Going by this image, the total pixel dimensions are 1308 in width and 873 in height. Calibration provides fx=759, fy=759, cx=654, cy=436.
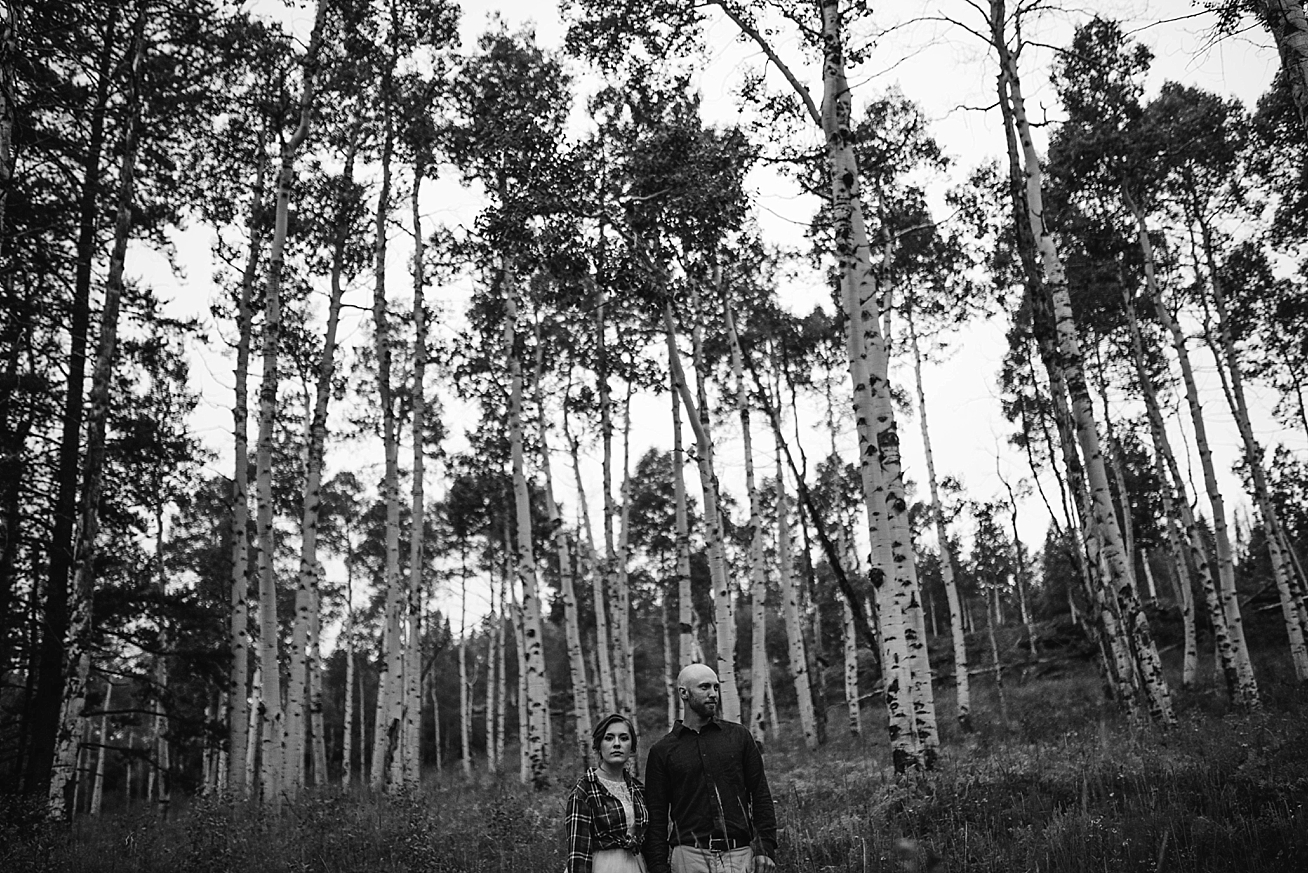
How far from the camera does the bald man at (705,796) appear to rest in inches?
159

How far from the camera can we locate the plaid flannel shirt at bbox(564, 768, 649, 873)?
396 centimetres

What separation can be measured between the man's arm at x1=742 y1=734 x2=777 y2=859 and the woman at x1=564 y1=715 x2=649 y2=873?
0.60 m

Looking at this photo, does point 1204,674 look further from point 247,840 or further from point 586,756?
point 247,840

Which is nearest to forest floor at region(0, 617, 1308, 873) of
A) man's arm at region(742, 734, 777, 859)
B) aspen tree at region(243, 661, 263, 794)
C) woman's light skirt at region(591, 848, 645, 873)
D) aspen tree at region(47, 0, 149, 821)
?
man's arm at region(742, 734, 777, 859)

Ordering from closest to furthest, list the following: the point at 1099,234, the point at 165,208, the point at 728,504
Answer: the point at 165,208 → the point at 1099,234 → the point at 728,504

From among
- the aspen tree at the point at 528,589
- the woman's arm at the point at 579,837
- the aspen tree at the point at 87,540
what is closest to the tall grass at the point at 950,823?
the aspen tree at the point at 87,540

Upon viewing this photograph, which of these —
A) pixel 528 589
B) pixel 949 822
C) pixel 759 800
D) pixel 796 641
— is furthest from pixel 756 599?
pixel 759 800

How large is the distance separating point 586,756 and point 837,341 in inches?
566

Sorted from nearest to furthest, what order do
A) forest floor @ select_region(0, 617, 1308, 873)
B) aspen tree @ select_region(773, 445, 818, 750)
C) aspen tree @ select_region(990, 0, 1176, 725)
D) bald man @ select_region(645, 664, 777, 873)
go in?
bald man @ select_region(645, 664, 777, 873) < forest floor @ select_region(0, 617, 1308, 873) < aspen tree @ select_region(990, 0, 1176, 725) < aspen tree @ select_region(773, 445, 818, 750)

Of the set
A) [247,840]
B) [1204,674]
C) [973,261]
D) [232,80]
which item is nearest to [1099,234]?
[973,261]

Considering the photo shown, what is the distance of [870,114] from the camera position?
63.6ft

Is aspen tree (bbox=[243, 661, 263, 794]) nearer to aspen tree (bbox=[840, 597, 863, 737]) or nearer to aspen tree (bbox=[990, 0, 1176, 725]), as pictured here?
aspen tree (bbox=[840, 597, 863, 737])

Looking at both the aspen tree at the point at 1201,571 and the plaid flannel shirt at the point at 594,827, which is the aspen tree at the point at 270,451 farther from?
the aspen tree at the point at 1201,571

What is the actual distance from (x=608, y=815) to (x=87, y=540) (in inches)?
→ 370
